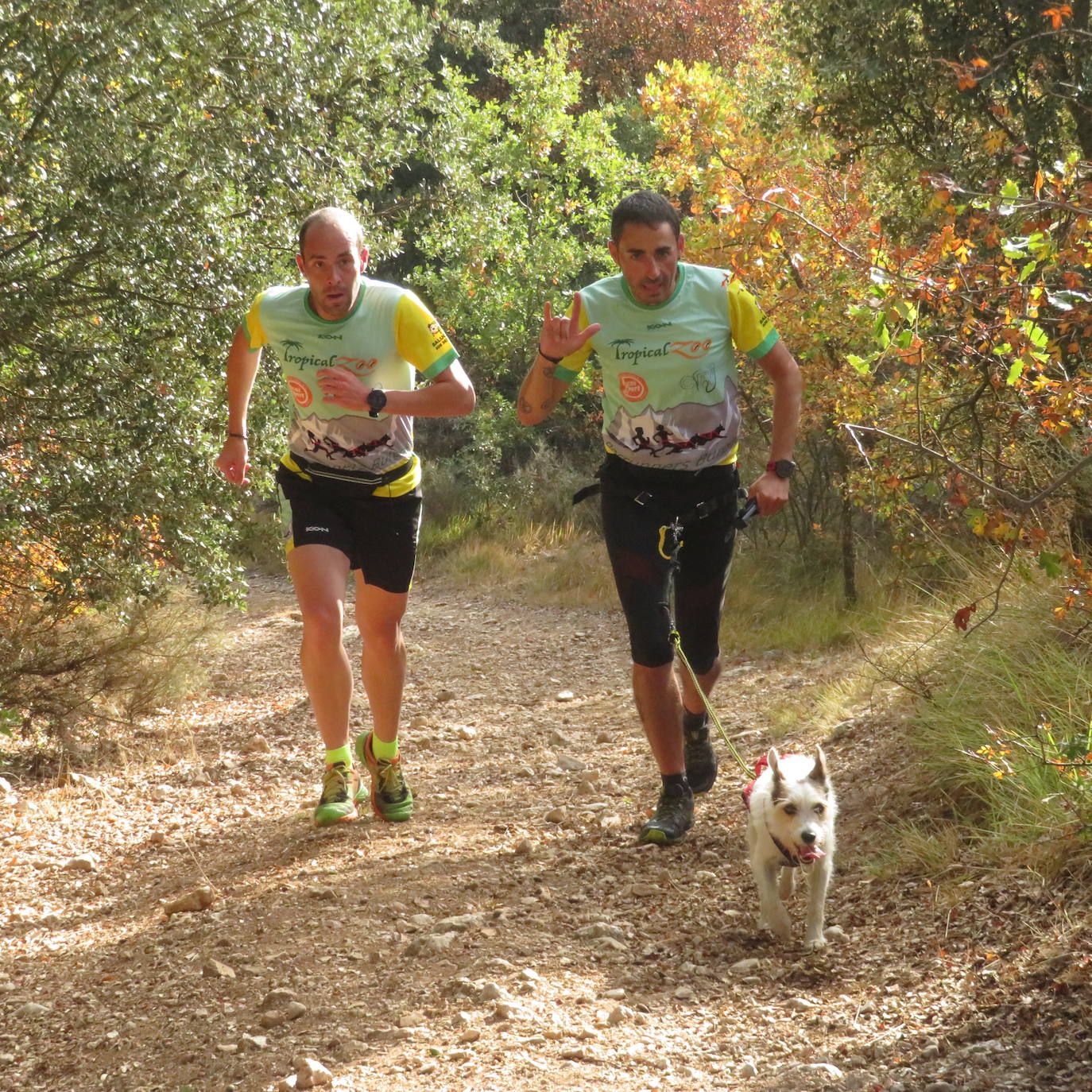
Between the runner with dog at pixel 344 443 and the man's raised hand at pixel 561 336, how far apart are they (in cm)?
34

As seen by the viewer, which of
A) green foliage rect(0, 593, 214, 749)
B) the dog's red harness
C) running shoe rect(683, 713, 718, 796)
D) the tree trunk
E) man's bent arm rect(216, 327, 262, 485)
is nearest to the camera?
the dog's red harness

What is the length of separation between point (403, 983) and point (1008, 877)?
1957 millimetres

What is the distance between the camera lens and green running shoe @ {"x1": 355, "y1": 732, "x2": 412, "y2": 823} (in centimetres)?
556

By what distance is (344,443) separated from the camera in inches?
201

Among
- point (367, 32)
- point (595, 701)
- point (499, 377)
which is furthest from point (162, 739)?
point (499, 377)

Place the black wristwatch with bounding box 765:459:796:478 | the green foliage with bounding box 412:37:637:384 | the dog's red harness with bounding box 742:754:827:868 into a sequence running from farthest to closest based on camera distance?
the green foliage with bounding box 412:37:637:384 < the black wristwatch with bounding box 765:459:796:478 < the dog's red harness with bounding box 742:754:827:868

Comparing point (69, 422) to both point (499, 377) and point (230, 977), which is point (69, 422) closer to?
point (230, 977)

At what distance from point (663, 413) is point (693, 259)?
576 centimetres

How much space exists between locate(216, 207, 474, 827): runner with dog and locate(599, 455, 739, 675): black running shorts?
0.70m

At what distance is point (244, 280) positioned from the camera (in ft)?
21.9

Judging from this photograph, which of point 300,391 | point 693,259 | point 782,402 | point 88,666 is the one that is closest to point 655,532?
point 782,402

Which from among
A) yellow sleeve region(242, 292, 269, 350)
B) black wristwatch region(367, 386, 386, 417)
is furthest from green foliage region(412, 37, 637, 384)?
black wristwatch region(367, 386, 386, 417)

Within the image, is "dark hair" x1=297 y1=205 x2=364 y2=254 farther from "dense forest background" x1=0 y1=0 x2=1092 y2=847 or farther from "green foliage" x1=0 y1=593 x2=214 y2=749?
"green foliage" x1=0 y1=593 x2=214 y2=749

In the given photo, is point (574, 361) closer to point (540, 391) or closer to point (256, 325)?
point (540, 391)
